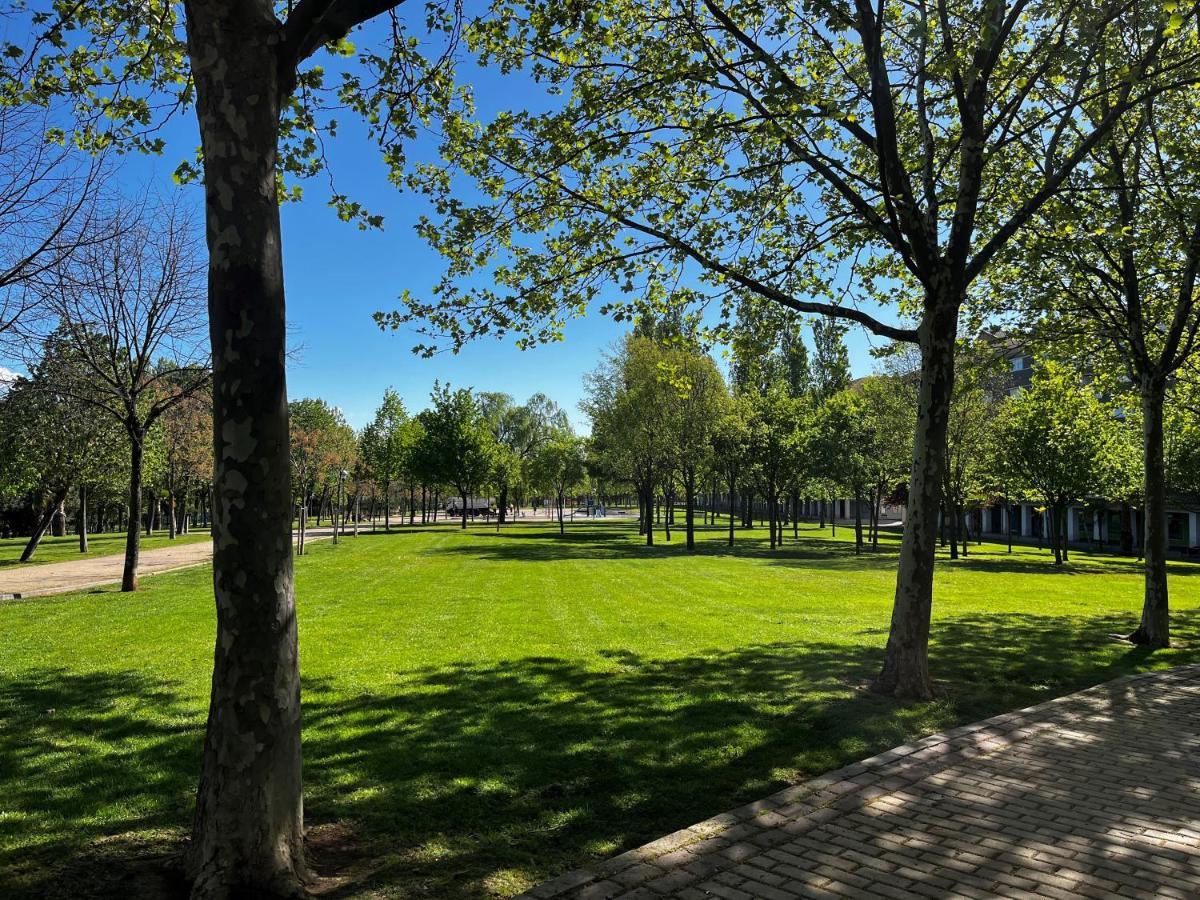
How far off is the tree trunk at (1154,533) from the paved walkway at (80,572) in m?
20.3

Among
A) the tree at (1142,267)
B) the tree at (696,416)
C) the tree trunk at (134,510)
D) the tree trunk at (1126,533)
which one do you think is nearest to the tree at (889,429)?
the tree at (696,416)

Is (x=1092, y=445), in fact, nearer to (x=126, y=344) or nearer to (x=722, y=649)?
(x=722, y=649)

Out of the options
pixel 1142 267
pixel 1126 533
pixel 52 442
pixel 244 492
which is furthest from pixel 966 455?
pixel 52 442

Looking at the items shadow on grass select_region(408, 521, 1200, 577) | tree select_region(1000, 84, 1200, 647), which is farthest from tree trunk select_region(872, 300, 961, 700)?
shadow on grass select_region(408, 521, 1200, 577)

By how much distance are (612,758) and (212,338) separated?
395 cm

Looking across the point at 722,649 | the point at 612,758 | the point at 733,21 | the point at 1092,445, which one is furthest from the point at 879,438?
the point at 612,758

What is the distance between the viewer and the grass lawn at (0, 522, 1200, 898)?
4.07 m

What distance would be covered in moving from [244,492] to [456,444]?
46.9m

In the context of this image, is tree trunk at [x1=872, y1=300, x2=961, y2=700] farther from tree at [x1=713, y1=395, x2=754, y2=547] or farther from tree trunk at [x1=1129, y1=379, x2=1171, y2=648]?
tree at [x1=713, y1=395, x2=754, y2=547]

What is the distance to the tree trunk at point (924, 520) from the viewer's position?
7.40m

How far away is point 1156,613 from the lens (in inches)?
419

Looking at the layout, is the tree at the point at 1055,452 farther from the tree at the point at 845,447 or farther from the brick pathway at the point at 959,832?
the brick pathway at the point at 959,832

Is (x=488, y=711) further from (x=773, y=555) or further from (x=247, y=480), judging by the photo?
(x=773, y=555)

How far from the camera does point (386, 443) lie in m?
57.0
